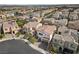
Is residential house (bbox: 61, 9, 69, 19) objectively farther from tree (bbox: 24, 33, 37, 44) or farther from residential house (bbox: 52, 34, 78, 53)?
tree (bbox: 24, 33, 37, 44)

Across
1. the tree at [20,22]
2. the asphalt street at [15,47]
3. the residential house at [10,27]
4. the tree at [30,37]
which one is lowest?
the asphalt street at [15,47]

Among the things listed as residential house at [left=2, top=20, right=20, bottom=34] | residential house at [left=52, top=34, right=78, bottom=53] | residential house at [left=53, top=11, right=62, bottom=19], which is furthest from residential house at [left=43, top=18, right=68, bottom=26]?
residential house at [left=2, top=20, right=20, bottom=34]

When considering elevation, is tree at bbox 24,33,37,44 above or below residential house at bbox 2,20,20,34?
below

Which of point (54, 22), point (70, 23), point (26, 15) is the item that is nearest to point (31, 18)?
point (26, 15)

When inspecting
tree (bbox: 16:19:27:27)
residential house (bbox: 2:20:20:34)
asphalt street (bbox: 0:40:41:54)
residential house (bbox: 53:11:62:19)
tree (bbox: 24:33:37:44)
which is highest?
residential house (bbox: 53:11:62:19)

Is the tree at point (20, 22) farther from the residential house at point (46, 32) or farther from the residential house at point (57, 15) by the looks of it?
the residential house at point (57, 15)

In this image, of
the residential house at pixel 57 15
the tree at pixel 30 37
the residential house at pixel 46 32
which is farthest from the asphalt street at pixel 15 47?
the residential house at pixel 57 15

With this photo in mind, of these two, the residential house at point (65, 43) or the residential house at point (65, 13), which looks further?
the residential house at point (65, 13)
